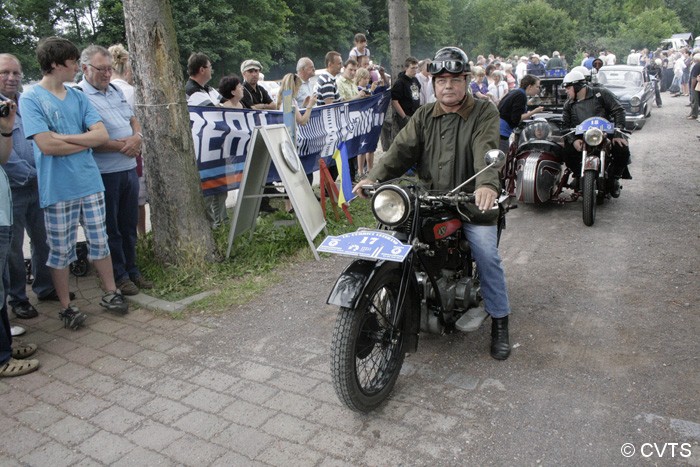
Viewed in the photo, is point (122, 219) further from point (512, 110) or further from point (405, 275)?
point (512, 110)

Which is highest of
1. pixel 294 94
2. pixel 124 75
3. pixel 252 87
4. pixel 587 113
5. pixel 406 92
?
pixel 124 75

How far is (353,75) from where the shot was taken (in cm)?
1003

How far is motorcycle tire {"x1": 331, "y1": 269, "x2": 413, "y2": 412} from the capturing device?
10.2 feet

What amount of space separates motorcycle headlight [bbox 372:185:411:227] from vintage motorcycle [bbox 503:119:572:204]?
4.67m

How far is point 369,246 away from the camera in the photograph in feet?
10.4

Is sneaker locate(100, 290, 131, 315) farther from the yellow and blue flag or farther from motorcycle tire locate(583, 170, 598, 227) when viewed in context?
motorcycle tire locate(583, 170, 598, 227)

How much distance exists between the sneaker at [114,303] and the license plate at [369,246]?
248 centimetres

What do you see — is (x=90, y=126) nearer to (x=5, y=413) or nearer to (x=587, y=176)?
(x=5, y=413)

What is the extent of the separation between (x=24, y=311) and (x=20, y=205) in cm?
90

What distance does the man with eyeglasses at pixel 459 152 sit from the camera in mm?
3742

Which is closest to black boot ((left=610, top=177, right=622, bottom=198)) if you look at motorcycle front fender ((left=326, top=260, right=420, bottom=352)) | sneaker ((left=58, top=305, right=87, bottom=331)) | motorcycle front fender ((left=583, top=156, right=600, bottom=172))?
motorcycle front fender ((left=583, top=156, right=600, bottom=172))

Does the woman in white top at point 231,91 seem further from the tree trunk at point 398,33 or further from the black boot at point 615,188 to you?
the black boot at point 615,188

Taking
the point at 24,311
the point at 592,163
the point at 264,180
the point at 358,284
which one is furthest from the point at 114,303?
the point at 592,163

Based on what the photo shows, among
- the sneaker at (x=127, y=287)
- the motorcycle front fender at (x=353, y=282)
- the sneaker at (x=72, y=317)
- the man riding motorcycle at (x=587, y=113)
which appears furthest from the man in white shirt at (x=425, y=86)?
the motorcycle front fender at (x=353, y=282)
